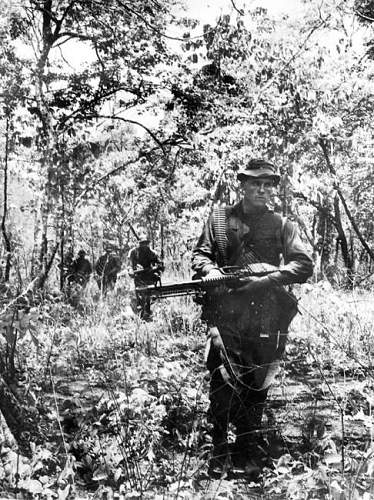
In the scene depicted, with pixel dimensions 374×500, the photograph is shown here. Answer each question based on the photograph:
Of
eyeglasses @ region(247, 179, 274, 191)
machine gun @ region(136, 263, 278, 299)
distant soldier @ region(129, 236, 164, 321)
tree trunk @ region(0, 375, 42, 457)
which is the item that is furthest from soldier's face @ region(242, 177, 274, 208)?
distant soldier @ region(129, 236, 164, 321)

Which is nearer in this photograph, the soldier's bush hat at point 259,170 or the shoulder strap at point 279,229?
the soldier's bush hat at point 259,170

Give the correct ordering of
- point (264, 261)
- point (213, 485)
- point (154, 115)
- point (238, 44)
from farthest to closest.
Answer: point (154, 115) < point (238, 44) < point (264, 261) < point (213, 485)

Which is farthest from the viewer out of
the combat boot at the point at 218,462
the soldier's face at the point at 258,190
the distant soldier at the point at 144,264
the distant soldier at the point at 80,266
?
the distant soldier at the point at 80,266

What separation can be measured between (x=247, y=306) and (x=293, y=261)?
34 centimetres

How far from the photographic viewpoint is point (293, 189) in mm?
5332

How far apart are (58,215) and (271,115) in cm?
255

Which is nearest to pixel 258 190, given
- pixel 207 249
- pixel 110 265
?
pixel 207 249

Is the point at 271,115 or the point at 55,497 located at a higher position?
the point at 271,115

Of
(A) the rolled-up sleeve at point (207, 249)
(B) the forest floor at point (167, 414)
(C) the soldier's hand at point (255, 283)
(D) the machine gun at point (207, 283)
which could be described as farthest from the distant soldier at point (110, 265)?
(C) the soldier's hand at point (255, 283)

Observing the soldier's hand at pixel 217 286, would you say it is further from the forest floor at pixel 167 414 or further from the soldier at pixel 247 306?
the forest floor at pixel 167 414

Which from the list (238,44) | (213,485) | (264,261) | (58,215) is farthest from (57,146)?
(213,485)

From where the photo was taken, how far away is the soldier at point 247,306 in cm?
280

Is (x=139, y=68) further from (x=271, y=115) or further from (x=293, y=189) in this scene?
(x=293, y=189)

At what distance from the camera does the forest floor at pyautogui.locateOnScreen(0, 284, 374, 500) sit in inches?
76.2
